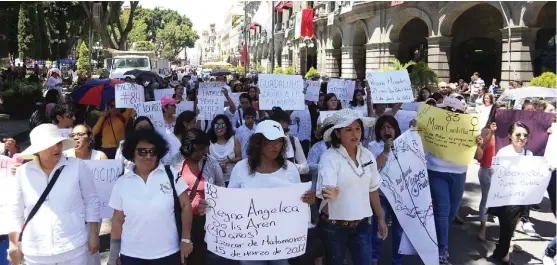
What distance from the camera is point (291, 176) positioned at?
11.9 feet

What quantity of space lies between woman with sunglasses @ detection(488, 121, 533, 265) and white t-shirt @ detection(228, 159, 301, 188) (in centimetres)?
268

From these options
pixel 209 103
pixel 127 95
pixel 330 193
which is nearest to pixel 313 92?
pixel 209 103

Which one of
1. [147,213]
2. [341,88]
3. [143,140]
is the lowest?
[147,213]

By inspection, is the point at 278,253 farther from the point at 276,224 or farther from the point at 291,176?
the point at 291,176

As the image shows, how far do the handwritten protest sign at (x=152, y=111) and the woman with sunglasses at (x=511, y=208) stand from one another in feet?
13.5

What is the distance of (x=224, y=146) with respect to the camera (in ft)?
17.3

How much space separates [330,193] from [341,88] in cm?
651

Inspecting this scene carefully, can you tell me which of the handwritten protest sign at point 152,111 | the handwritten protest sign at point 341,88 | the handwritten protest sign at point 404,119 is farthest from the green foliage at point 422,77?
the handwritten protest sign at point 152,111

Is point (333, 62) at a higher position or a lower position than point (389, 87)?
higher

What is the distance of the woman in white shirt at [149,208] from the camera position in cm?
320

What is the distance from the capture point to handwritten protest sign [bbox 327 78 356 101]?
32.2ft

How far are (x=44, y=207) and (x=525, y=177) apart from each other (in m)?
4.44

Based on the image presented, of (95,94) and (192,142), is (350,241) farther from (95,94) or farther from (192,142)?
(95,94)

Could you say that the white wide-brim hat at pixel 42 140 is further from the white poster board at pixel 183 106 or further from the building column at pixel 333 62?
the building column at pixel 333 62
